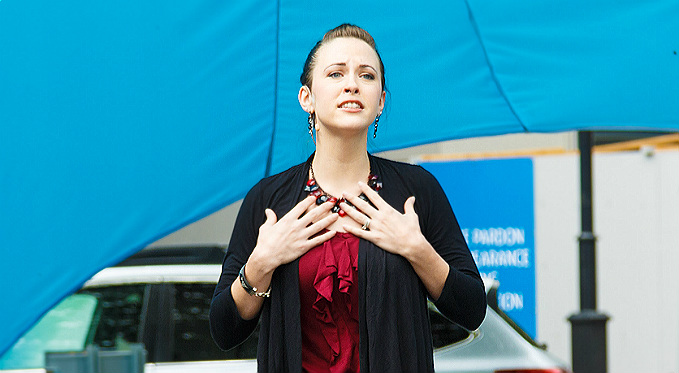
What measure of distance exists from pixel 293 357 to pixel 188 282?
2566 mm

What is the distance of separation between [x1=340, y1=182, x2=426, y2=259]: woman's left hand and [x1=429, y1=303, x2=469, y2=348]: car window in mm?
2168

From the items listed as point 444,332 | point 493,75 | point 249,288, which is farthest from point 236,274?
point 444,332

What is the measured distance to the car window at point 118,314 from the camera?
4340 mm

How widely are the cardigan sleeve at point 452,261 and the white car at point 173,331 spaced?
198 centimetres

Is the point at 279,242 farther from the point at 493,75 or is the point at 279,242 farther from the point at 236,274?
the point at 493,75

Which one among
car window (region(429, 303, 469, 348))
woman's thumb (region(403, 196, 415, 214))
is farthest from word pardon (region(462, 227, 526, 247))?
woman's thumb (region(403, 196, 415, 214))

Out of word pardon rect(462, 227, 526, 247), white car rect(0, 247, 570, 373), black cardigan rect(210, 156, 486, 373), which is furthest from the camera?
word pardon rect(462, 227, 526, 247)

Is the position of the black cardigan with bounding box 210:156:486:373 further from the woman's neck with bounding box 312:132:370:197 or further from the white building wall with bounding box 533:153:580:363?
the white building wall with bounding box 533:153:580:363

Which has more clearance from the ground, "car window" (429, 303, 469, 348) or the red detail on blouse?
the red detail on blouse

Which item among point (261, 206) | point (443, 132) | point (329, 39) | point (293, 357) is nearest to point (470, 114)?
point (443, 132)

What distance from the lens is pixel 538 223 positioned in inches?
290

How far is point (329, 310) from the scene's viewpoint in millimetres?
2023

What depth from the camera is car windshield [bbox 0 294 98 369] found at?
426cm

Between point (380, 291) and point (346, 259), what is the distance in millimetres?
110
